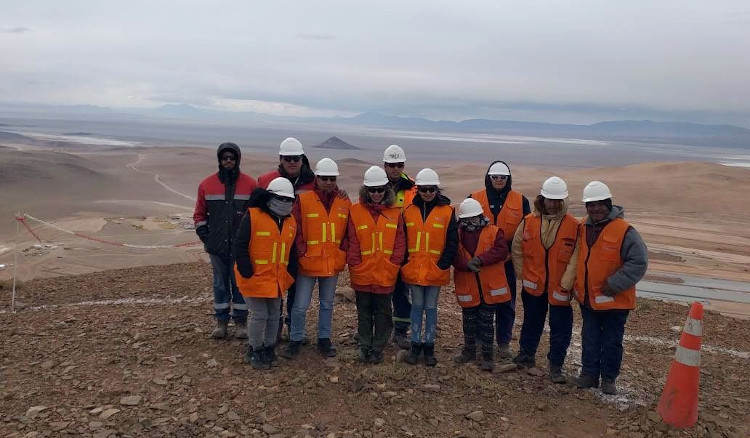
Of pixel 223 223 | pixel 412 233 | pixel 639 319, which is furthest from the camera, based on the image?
pixel 639 319

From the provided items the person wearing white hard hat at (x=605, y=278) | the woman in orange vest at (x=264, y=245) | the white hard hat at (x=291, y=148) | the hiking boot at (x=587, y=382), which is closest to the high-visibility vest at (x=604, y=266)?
the person wearing white hard hat at (x=605, y=278)

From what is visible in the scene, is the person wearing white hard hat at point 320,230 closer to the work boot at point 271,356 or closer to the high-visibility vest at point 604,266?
the work boot at point 271,356

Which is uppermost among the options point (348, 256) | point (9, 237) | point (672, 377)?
point (348, 256)

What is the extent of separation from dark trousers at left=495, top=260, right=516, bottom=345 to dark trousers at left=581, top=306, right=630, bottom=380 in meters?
0.78

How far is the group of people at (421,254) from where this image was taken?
5.11 m

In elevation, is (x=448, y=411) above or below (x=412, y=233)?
below

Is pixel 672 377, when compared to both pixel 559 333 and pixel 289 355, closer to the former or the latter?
pixel 559 333

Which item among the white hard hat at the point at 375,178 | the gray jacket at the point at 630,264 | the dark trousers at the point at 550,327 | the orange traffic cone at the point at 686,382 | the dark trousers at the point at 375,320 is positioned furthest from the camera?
the dark trousers at the point at 375,320

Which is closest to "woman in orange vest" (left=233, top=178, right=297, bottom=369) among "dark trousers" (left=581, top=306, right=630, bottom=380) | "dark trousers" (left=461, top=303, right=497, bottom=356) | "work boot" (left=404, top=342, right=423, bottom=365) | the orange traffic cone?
"work boot" (left=404, top=342, right=423, bottom=365)

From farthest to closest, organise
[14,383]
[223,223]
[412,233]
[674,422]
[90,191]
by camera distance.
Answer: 1. [90,191]
2. [223,223]
3. [412,233]
4. [14,383]
5. [674,422]

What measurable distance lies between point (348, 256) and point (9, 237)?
49.0 feet

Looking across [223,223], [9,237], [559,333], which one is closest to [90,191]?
[9,237]

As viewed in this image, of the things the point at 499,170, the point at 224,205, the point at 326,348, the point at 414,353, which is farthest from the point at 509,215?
the point at 224,205

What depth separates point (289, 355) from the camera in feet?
18.2
